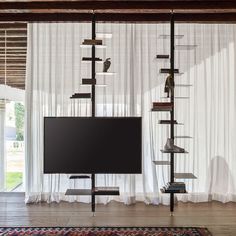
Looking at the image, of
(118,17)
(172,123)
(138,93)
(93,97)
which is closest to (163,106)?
(172,123)

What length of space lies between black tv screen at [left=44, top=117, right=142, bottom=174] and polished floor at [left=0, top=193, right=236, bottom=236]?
1.95 feet

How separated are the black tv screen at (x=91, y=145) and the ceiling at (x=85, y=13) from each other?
1542 mm

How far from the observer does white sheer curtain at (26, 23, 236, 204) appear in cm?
543

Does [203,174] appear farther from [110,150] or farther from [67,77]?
[67,77]

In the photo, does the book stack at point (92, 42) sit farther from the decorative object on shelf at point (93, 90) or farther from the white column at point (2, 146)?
the white column at point (2, 146)

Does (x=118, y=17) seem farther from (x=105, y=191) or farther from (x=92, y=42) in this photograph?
(x=105, y=191)

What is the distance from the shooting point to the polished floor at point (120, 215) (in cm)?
439

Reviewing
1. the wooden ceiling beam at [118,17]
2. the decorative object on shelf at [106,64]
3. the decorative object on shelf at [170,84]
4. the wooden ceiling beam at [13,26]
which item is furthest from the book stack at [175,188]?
the wooden ceiling beam at [13,26]

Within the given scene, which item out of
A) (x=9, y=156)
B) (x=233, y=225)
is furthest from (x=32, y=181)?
(x=233, y=225)

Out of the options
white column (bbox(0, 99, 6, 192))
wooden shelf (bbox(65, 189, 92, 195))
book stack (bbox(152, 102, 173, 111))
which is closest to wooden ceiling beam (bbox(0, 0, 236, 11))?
book stack (bbox(152, 102, 173, 111))

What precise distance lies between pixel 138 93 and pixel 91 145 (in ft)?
3.95

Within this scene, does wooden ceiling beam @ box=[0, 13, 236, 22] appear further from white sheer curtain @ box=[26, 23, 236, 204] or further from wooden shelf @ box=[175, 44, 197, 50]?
wooden shelf @ box=[175, 44, 197, 50]

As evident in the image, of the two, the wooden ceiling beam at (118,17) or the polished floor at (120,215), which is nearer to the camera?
the polished floor at (120,215)

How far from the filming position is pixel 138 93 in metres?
5.44
